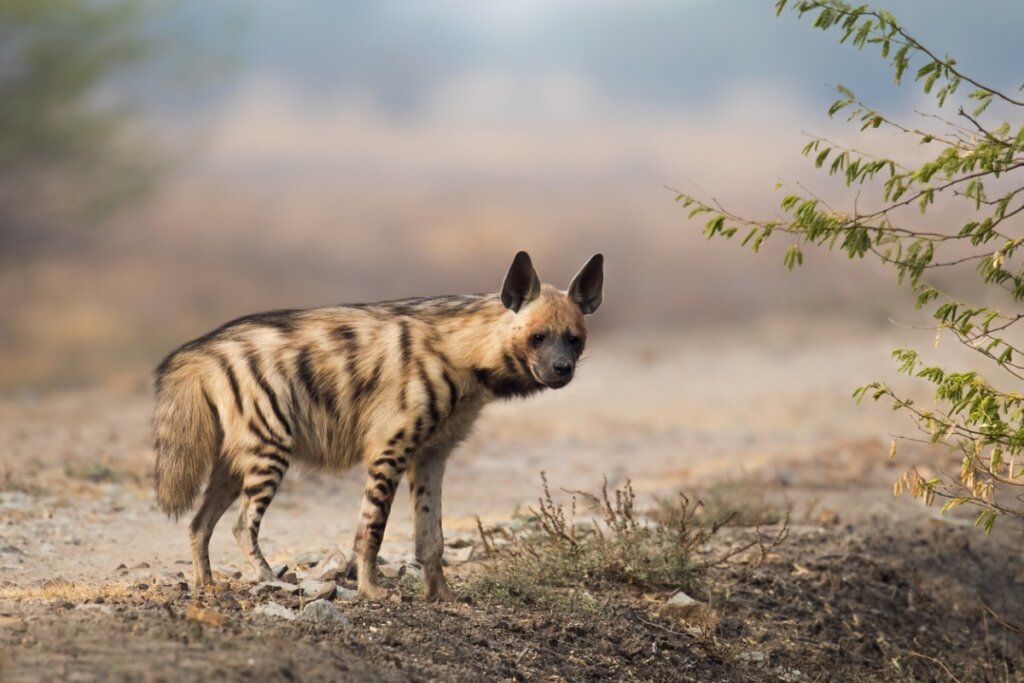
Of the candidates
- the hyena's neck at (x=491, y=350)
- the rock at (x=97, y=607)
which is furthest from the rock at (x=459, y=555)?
the rock at (x=97, y=607)

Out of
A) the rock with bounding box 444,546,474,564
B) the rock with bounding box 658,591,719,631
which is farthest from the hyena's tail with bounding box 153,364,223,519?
the rock with bounding box 658,591,719,631

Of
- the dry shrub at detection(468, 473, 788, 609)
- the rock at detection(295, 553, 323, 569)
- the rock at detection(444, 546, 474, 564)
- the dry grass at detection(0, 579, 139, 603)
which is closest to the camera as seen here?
the dry grass at detection(0, 579, 139, 603)

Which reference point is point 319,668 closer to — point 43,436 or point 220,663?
point 220,663

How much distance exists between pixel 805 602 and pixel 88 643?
4672 millimetres

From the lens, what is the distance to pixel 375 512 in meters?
6.16

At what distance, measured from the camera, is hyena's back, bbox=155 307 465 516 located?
6.23 meters

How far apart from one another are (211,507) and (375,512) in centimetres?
94

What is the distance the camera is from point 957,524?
31.0ft

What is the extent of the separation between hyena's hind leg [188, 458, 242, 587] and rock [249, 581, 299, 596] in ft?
1.53

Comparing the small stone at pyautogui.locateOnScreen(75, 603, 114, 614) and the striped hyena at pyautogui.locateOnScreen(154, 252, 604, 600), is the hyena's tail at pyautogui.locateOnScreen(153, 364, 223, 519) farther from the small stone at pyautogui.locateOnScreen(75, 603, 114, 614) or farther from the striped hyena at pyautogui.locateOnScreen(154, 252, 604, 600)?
the small stone at pyautogui.locateOnScreen(75, 603, 114, 614)

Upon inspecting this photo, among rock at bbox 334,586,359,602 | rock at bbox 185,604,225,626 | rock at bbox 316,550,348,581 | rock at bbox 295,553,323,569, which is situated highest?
rock at bbox 185,604,225,626

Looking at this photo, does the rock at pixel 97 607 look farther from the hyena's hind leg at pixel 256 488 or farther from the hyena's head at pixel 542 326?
the hyena's head at pixel 542 326

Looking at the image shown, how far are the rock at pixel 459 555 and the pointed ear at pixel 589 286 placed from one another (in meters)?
1.99

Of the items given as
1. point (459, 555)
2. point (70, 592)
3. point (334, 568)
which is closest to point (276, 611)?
point (70, 592)
